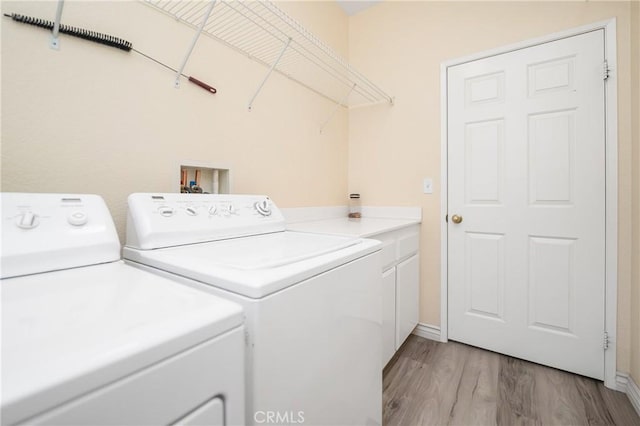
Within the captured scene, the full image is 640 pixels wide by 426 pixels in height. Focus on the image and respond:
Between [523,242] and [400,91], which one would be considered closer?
[523,242]

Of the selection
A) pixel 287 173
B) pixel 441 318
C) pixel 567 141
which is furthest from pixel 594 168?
pixel 287 173

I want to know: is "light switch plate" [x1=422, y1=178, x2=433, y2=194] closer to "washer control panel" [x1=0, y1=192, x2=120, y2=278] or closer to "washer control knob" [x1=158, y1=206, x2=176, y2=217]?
"washer control knob" [x1=158, y1=206, x2=176, y2=217]

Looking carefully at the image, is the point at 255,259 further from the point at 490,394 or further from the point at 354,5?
the point at 354,5

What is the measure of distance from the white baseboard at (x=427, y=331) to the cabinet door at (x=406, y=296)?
0.09 m

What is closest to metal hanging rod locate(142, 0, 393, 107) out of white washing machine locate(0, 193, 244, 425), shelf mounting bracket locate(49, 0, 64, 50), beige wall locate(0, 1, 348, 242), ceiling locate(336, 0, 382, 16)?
beige wall locate(0, 1, 348, 242)

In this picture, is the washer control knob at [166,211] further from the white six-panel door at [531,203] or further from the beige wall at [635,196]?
the beige wall at [635,196]

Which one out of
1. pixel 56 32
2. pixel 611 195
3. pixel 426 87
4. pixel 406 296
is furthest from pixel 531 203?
pixel 56 32

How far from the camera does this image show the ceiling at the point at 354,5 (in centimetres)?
240

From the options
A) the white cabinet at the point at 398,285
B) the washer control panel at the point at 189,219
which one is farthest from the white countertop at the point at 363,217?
the washer control panel at the point at 189,219

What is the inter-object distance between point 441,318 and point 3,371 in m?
2.31

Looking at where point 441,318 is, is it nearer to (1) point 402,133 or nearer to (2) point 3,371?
(1) point 402,133

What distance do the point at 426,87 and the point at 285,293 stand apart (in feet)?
6.94

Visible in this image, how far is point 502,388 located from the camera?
63.7 inches

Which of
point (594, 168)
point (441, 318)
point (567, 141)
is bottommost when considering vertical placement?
point (441, 318)
